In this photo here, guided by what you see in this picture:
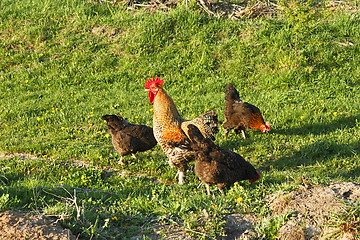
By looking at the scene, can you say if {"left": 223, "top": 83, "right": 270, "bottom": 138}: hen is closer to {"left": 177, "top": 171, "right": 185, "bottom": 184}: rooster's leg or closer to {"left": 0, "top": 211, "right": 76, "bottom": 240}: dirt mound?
{"left": 177, "top": 171, "right": 185, "bottom": 184}: rooster's leg

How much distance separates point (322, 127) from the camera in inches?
339

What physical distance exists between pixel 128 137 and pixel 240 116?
2.51 m

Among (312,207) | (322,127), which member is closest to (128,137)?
(312,207)

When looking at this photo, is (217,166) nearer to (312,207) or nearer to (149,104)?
(312,207)

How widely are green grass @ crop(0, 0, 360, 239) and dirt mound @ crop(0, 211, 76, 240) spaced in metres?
0.17

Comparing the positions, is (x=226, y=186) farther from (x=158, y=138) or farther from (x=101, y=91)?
(x=101, y=91)

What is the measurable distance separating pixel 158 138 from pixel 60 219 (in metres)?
2.83

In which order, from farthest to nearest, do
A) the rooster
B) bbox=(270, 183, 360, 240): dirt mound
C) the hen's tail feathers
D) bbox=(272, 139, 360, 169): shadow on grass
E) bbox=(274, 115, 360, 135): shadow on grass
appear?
bbox=(274, 115, 360, 135): shadow on grass
bbox=(272, 139, 360, 169): shadow on grass
the hen's tail feathers
the rooster
bbox=(270, 183, 360, 240): dirt mound

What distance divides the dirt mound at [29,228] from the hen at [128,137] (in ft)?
10.7

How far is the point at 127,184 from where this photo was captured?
6379mm

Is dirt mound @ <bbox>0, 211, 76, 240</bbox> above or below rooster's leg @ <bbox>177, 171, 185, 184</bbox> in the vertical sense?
above

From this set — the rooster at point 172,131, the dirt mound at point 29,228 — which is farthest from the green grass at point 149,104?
the rooster at point 172,131

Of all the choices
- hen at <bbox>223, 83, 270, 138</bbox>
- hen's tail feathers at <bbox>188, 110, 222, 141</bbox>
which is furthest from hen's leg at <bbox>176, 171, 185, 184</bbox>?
hen at <bbox>223, 83, 270, 138</bbox>

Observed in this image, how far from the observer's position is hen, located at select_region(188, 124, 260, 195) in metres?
5.48
